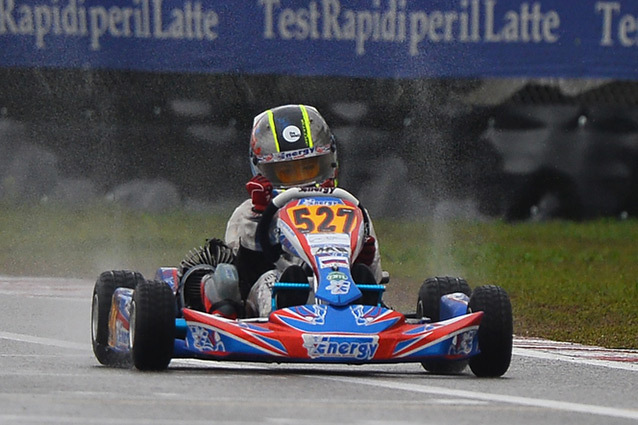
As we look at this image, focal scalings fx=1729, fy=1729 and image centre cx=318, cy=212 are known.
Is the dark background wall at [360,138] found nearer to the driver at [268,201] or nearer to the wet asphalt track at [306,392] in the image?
the wet asphalt track at [306,392]

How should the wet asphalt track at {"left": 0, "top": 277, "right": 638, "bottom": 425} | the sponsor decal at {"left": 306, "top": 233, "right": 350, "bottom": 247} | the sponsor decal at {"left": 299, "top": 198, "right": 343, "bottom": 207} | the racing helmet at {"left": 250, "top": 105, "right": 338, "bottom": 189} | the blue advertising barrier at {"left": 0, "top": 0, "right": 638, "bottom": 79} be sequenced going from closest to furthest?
the wet asphalt track at {"left": 0, "top": 277, "right": 638, "bottom": 425}, the sponsor decal at {"left": 306, "top": 233, "right": 350, "bottom": 247}, the sponsor decal at {"left": 299, "top": 198, "right": 343, "bottom": 207}, the racing helmet at {"left": 250, "top": 105, "right": 338, "bottom": 189}, the blue advertising barrier at {"left": 0, "top": 0, "right": 638, "bottom": 79}

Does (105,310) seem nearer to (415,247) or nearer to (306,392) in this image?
(306,392)

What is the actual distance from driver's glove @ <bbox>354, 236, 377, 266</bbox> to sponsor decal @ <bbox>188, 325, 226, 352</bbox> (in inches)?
38.2

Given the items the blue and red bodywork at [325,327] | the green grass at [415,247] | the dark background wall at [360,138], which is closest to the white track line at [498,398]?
the blue and red bodywork at [325,327]

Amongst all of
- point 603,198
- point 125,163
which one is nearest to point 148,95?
point 125,163

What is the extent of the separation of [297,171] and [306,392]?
181 cm

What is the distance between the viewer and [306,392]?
5.93 m

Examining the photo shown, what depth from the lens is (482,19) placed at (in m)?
13.8

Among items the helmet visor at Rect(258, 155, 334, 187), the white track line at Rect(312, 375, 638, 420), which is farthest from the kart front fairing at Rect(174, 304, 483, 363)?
the helmet visor at Rect(258, 155, 334, 187)

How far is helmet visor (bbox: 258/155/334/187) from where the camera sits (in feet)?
24.7

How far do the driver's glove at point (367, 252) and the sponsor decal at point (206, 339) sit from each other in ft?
3.19

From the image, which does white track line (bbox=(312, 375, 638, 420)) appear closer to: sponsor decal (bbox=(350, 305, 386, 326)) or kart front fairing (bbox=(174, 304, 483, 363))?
kart front fairing (bbox=(174, 304, 483, 363))

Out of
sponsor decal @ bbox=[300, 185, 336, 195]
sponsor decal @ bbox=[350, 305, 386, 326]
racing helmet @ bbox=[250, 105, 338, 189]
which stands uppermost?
racing helmet @ bbox=[250, 105, 338, 189]

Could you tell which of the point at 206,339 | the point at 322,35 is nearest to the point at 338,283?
the point at 206,339
